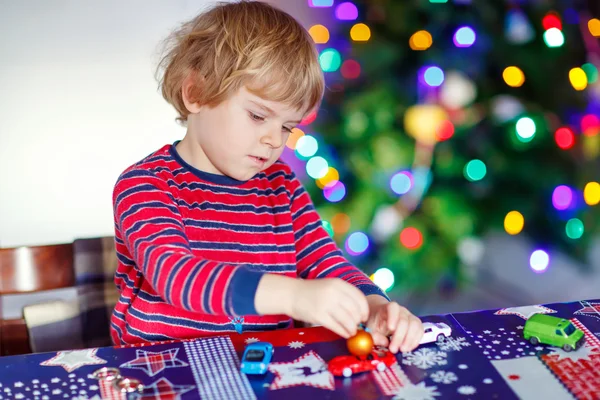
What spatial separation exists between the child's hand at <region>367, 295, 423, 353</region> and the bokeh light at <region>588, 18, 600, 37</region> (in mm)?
1814

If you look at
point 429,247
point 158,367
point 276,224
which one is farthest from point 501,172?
point 158,367

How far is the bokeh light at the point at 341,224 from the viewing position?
8.16 ft

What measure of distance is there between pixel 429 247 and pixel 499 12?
813 millimetres

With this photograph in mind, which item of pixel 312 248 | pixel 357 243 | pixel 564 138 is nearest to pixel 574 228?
pixel 564 138

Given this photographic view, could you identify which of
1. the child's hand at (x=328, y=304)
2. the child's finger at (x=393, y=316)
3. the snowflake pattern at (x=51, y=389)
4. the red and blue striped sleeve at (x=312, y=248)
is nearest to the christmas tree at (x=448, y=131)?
the red and blue striped sleeve at (x=312, y=248)

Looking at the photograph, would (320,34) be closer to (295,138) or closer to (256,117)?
(295,138)

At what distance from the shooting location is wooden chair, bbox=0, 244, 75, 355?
146cm

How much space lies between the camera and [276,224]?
1.40 metres

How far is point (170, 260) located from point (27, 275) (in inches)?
21.6

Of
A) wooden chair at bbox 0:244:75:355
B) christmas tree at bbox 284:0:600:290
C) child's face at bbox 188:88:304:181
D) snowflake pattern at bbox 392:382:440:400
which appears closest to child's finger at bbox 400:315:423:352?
snowflake pattern at bbox 392:382:440:400

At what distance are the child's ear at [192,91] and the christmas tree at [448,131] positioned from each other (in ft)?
3.56

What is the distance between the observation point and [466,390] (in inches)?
36.5

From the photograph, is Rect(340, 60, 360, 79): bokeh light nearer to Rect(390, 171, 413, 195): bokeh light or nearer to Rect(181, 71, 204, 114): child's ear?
Rect(390, 171, 413, 195): bokeh light

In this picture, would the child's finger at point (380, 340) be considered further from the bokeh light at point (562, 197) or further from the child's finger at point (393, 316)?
the bokeh light at point (562, 197)
